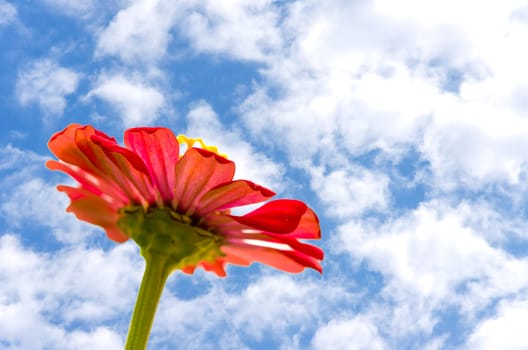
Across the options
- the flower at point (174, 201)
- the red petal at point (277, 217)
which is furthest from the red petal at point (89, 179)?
the red petal at point (277, 217)

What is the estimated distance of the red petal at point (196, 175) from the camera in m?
1.36

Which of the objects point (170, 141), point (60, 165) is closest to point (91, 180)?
point (60, 165)

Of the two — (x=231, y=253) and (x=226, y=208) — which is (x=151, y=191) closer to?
(x=226, y=208)

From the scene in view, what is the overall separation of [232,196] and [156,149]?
0.20 metres

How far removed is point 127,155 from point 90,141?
0.10m

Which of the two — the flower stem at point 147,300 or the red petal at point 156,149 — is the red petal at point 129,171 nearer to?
the red petal at point 156,149

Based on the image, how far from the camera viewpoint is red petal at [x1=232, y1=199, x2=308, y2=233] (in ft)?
4.56

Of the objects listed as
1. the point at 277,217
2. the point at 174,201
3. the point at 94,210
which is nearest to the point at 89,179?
Answer: the point at 94,210

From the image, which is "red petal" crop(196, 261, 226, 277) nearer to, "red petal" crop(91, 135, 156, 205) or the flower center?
the flower center

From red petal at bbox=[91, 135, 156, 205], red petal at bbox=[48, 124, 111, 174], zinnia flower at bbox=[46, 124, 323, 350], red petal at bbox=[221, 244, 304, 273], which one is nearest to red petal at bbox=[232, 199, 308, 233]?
zinnia flower at bbox=[46, 124, 323, 350]

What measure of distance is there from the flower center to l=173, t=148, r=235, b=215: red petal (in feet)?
0.13

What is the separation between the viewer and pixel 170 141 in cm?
138

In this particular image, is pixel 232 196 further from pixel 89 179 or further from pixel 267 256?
pixel 89 179

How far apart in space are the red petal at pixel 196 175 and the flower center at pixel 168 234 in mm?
39
